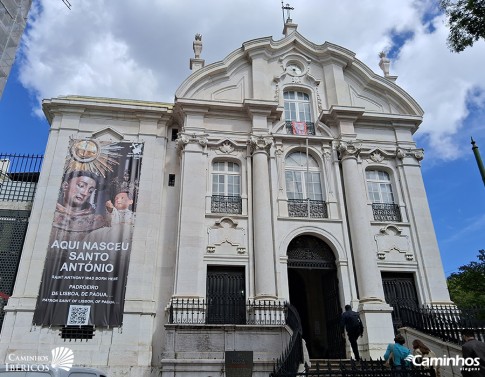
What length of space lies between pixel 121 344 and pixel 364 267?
9.00 meters

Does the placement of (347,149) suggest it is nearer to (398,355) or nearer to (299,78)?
(299,78)

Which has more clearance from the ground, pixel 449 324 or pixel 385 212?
pixel 385 212

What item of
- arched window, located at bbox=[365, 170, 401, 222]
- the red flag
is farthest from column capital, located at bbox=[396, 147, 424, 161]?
the red flag

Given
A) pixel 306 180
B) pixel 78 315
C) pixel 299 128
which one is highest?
pixel 299 128

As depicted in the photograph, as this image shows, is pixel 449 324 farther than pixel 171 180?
No

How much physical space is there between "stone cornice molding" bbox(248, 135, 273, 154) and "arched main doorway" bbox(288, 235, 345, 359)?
12.9 ft

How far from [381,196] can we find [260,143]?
5.67m

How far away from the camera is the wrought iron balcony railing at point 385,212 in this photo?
55.2ft

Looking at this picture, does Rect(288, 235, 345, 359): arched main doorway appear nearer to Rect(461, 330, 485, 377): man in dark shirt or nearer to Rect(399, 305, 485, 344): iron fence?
Rect(399, 305, 485, 344): iron fence

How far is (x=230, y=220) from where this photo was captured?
52.1 ft


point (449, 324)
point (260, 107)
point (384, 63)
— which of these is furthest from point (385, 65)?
point (449, 324)

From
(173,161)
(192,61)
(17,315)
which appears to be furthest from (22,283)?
(192,61)

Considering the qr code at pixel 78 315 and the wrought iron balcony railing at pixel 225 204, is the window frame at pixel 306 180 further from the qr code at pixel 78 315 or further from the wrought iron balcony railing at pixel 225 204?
the qr code at pixel 78 315

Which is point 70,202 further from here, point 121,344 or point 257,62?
point 257,62
